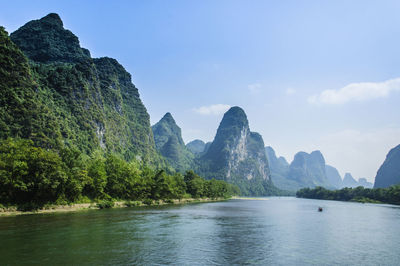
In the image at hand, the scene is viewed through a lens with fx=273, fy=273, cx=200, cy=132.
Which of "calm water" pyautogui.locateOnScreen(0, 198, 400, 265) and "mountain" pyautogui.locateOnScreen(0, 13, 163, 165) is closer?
"calm water" pyautogui.locateOnScreen(0, 198, 400, 265)

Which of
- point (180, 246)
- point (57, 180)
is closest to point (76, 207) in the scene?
point (57, 180)

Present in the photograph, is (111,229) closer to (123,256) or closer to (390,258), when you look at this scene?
(123,256)

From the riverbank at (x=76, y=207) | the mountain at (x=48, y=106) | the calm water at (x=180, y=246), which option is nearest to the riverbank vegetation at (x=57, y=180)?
the riverbank at (x=76, y=207)

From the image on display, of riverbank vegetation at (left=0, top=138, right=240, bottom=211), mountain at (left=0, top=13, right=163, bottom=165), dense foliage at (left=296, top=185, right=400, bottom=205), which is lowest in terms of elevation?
dense foliage at (left=296, top=185, right=400, bottom=205)

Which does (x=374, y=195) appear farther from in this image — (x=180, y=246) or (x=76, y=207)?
(x=180, y=246)

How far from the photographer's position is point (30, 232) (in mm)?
33844

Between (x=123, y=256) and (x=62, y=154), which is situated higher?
(x=62, y=154)

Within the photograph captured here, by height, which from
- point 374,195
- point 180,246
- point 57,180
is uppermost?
point 57,180

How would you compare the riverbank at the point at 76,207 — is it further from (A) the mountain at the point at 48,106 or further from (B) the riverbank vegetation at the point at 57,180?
(A) the mountain at the point at 48,106

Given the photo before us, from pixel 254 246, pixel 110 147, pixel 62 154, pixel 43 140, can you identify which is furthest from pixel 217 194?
pixel 254 246

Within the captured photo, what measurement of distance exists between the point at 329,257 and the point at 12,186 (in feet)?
175

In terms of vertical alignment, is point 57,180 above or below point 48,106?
below

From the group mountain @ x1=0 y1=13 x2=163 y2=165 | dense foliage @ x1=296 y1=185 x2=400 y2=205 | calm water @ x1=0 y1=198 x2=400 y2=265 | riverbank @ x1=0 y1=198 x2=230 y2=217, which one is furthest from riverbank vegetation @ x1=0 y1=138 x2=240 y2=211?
dense foliage @ x1=296 y1=185 x2=400 y2=205

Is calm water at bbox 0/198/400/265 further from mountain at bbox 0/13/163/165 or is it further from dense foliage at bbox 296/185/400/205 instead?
dense foliage at bbox 296/185/400/205
